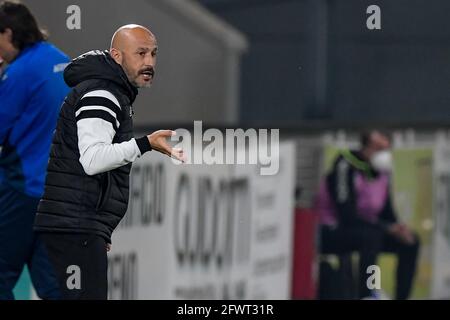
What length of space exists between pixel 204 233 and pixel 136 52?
4.56m

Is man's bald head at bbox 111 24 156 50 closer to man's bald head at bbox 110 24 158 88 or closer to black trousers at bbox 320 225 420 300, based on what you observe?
man's bald head at bbox 110 24 158 88

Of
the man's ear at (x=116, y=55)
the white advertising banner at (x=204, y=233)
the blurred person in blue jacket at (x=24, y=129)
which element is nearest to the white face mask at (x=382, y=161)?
the white advertising banner at (x=204, y=233)

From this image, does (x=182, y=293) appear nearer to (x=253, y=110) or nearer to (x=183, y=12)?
(x=183, y=12)

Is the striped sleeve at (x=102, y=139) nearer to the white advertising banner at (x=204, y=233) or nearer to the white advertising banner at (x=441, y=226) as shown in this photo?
the white advertising banner at (x=204, y=233)

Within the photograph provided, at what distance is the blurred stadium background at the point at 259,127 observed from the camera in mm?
9516

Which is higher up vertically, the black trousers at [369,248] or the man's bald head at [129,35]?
the man's bald head at [129,35]

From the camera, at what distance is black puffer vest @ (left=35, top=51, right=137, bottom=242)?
5.69 metres

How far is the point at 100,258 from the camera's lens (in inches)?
236

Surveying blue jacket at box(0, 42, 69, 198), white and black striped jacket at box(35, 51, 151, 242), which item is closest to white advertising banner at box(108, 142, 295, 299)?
blue jacket at box(0, 42, 69, 198)

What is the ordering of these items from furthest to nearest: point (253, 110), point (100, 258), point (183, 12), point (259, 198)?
point (253, 110), point (183, 12), point (259, 198), point (100, 258)

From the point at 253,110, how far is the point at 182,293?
336 inches

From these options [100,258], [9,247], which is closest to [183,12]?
[9,247]

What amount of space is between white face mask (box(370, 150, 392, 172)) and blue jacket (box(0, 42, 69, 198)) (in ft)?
15.9
